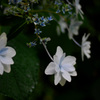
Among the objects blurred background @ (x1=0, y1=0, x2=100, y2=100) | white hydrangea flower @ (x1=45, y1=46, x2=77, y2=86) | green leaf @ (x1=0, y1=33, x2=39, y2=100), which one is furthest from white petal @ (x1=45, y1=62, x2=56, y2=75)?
blurred background @ (x1=0, y1=0, x2=100, y2=100)

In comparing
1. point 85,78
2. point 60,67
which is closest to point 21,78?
point 60,67

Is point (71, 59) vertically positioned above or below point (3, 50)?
below

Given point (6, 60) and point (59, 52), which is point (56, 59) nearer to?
point (59, 52)

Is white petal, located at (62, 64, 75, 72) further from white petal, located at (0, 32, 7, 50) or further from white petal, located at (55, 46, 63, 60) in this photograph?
white petal, located at (0, 32, 7, 50)

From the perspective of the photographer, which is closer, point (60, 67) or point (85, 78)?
point (60, 67)

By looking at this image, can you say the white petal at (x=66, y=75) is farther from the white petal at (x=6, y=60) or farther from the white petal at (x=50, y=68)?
the white petal at (x=6, y=60)

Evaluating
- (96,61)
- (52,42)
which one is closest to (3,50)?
(52,42)

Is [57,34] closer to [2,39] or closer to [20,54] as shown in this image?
[20,54]
